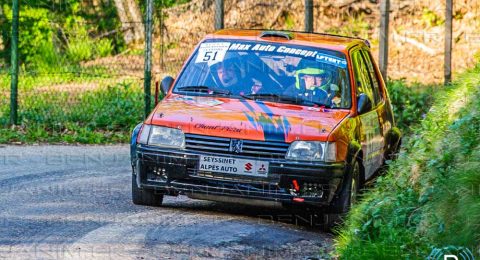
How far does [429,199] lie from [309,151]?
189 cm

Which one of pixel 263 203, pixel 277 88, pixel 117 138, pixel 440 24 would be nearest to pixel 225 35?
pixel 277 88

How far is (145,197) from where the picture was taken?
10258 mm

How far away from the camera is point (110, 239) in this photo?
8570 mm

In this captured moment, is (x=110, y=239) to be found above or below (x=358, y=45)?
below

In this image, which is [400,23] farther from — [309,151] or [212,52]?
[309,151]

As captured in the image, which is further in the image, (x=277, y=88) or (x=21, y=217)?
(x=277, y=88)

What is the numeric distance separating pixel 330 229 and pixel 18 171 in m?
4.15

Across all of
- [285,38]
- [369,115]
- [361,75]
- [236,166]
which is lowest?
[236,166]

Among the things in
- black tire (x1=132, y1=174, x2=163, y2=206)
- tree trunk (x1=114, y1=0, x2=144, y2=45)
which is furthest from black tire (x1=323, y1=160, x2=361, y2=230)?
tree trunk (x1=114, y1=0, x2=144, y2=45)

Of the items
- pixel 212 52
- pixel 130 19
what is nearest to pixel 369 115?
pixel 212 52

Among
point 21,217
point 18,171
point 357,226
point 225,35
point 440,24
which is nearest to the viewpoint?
point 357,226

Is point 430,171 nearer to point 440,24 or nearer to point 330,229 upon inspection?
point 330,229

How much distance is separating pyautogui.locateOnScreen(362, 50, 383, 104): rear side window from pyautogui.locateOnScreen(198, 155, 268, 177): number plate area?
2786 mm

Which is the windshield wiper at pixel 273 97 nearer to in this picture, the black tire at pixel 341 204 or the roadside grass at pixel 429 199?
the black tire at pixel 341 204
